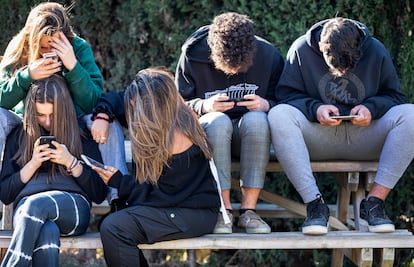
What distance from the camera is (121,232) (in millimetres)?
3590

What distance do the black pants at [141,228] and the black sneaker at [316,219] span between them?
47 centimetres

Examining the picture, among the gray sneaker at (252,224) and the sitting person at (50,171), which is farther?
the gray sneaker at (252,224)

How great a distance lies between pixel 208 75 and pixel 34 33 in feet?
3.10

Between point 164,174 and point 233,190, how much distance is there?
1.56 metres

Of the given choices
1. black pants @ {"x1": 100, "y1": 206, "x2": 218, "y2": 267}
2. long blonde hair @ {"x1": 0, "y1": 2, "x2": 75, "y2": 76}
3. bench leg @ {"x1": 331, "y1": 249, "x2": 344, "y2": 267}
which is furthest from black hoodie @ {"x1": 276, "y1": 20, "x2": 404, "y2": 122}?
long blonde hair @ {"x1": 0, "y1": 2, "x2": 75, "y2": 76}

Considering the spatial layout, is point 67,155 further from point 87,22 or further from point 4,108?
point 87,22

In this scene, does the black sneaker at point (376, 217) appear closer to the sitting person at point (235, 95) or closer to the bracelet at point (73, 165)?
the sitting person at point (235, 95)

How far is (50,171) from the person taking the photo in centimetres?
378

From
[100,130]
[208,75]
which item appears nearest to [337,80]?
[208,75]

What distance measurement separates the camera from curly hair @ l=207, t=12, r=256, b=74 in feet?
12.9

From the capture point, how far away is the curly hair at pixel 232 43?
393 cm

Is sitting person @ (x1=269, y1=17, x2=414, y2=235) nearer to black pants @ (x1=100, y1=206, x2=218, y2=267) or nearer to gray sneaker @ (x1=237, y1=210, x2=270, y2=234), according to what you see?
gray sneaker @ (x1=237, y1=210, x2=270, y2=234)

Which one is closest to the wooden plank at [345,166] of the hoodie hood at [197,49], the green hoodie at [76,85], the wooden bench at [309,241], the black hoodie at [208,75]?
the wooden bench at [309,241]

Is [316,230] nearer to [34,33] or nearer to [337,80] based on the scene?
[337,80]
